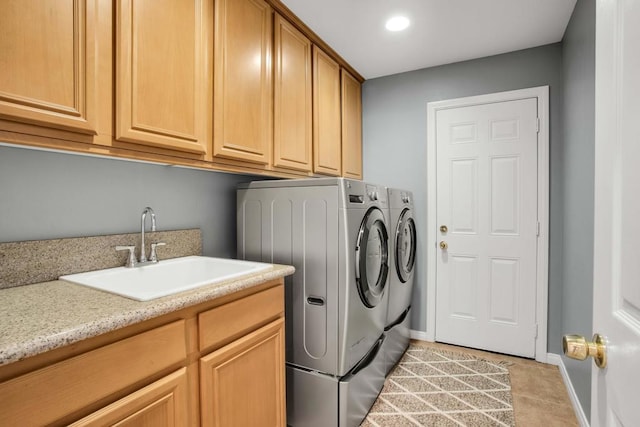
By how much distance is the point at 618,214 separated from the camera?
1.83 feet

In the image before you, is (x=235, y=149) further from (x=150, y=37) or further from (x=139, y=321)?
(x=139, y=321)

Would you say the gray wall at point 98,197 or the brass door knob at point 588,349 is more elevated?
the gray wall at point 98,197

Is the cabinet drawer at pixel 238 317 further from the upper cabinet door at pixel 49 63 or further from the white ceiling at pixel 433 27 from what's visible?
the white ceiling at pixel 433 27

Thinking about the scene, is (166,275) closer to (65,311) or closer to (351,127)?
(65,311)

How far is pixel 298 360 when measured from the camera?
5.73 ft

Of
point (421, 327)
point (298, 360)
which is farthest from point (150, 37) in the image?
point (421, 327)

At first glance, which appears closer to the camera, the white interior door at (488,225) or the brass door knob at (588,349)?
the brass door knob at (588,349)

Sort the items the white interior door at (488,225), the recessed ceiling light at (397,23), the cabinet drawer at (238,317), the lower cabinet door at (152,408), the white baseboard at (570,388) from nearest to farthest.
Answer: the lower cabinet door at (152,408) < the cabinet drawer at (238,317) < the white baseboard at (570,388) < the recessed ceiling light at (397,23) < the white interior door at (488,225)

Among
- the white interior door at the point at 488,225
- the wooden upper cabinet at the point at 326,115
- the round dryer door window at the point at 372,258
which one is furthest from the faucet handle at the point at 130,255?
the white interior door at the point at 488,225

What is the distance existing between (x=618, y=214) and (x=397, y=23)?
2049 millimetres

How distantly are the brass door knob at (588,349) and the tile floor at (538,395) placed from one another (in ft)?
5.20

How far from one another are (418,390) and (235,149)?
1918 mm

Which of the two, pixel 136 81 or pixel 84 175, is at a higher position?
pixel 136 81

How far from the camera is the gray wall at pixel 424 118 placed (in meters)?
2.47
